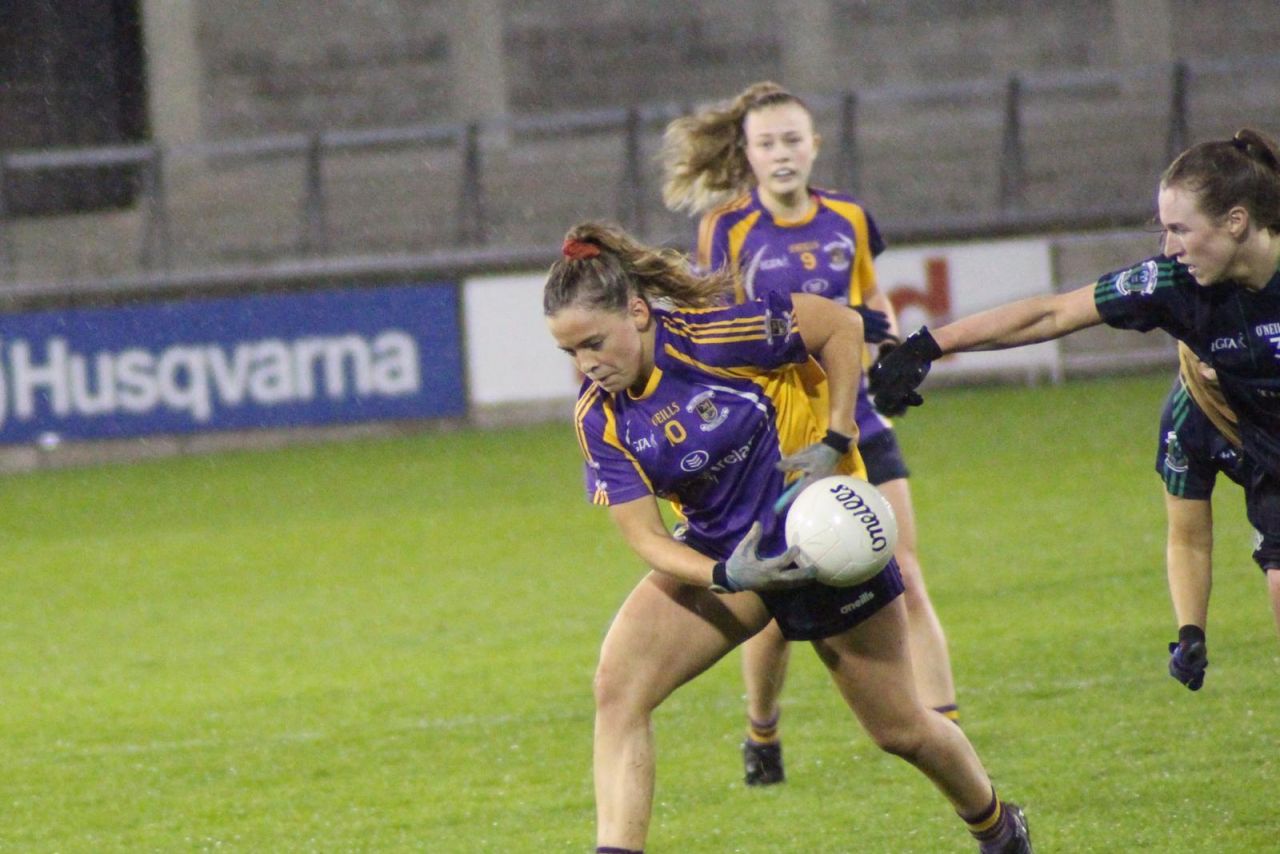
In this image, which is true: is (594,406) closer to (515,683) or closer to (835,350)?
(835,350)

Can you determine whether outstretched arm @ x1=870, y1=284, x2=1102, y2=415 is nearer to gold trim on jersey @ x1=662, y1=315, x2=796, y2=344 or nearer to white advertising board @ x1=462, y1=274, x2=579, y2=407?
gold trim on jersey @ x1=662, y1=315, x2=796, y2=344

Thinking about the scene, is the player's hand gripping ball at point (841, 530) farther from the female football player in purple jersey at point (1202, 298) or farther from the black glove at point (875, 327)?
the black glove at point (875, 327)

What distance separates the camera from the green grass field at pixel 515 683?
5.58m

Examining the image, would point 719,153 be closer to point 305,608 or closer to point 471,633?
point 471,633

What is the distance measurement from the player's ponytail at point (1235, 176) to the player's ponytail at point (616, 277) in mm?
1065

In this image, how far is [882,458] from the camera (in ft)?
19.6

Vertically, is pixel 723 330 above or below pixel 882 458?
above

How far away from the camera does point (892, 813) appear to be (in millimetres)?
5504

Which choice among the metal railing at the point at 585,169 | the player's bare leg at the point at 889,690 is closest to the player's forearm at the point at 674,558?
the player's bare leg at the point at 889,690

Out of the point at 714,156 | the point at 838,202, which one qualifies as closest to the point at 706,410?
the point at 838,202

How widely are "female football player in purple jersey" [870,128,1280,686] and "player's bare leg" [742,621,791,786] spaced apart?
1.47 m

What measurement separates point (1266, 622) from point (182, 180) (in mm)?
14120

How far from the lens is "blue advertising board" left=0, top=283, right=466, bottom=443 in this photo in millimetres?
14984

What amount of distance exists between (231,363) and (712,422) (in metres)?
11.4
